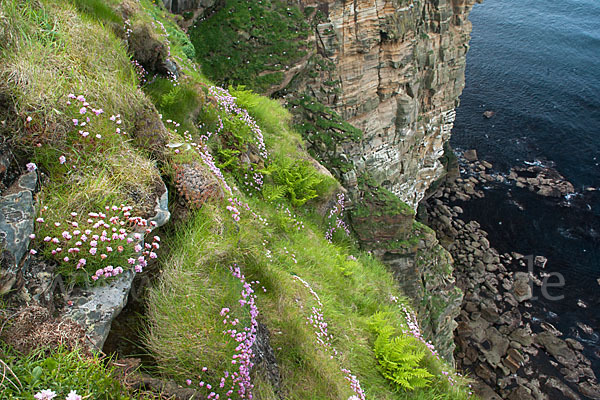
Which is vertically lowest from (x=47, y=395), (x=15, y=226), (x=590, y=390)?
(x=590, y=390)

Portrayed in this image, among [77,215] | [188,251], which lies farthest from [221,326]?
[77,215]

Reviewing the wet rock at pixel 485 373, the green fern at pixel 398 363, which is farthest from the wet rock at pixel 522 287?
the green fern at pixel 398 363

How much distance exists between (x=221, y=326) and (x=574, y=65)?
61.7m

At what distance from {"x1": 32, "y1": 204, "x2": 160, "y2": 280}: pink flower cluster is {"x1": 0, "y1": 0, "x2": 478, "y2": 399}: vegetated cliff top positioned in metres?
0.02

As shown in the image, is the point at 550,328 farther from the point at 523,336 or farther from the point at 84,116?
the point at 84,116

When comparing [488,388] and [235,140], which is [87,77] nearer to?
[235,140]

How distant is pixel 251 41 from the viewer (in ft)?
73.4

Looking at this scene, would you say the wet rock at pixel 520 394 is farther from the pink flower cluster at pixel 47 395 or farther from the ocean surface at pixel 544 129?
the pink flower cluster at pixel 47 395

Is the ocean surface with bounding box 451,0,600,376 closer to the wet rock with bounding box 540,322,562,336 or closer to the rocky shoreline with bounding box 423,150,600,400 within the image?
the wet rock with bounding box 540,322,562,336

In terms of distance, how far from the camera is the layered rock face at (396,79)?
2488cm

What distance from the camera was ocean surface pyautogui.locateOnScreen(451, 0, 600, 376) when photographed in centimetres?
3142

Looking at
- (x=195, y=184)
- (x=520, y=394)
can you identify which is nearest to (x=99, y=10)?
(x=195, y=184)

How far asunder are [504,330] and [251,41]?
22.9 m

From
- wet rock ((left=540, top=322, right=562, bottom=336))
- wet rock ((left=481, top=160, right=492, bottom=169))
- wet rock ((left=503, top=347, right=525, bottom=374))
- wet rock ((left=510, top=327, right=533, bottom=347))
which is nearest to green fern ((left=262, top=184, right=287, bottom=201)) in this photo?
wet rock ((left=503, top=347, right=525, bottom=374))
